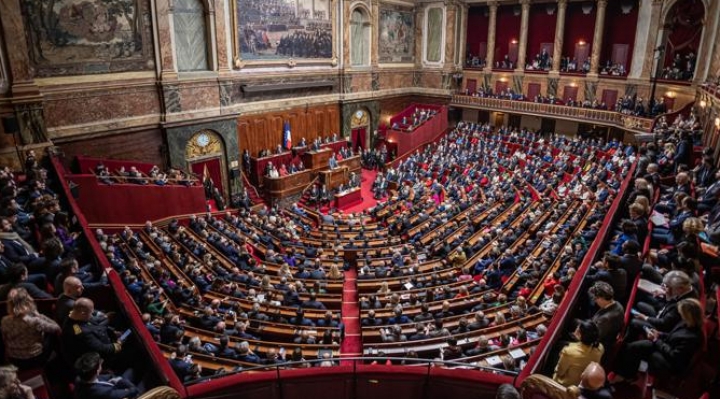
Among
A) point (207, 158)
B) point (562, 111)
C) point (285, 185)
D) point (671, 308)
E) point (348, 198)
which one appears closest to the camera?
point (671, 308)

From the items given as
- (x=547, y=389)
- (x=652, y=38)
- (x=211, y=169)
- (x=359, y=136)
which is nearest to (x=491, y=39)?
(x=652, y=38)

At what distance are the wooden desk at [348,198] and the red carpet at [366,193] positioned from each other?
208 mm

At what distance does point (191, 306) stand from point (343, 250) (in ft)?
14.7

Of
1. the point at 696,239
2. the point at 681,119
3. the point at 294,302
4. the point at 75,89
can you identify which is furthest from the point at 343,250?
the point at 681,119

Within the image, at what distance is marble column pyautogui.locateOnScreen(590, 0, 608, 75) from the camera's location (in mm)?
21141

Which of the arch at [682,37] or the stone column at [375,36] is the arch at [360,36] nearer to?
the stone column at [375,36]

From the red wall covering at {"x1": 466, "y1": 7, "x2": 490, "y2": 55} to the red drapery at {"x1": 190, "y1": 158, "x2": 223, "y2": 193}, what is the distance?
687 inches

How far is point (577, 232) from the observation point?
33.2 ft

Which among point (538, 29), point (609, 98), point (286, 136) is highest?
point (538, 29)

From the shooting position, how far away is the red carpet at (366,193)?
18056 millimetres

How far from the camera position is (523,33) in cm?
2378

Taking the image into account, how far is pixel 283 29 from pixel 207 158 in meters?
6.43

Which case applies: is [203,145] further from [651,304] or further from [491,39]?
[491,39]

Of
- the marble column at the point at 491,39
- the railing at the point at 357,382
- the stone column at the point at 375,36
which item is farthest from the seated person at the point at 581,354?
the marble column at the point at 491,39
